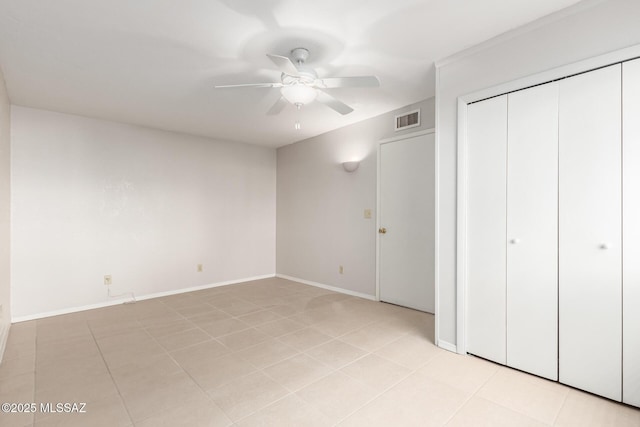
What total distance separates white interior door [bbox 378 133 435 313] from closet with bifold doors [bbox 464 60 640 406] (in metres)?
1.08

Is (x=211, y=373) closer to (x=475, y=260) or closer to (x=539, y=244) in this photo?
(x=475, y=260)

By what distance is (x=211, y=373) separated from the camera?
2.25 meters

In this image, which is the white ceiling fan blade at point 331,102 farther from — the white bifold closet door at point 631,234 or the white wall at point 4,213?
the white wall at point 4,213

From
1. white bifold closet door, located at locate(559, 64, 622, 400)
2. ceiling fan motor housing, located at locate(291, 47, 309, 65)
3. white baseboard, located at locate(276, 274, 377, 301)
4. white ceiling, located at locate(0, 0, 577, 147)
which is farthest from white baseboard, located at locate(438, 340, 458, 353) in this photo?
ceiling fan motor housing, located at locate(291, 47, 309, 65)

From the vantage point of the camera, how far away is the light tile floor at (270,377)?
176 cm

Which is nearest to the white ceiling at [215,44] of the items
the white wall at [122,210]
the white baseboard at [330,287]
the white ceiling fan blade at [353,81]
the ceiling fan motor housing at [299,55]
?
the ceiling fan motor housing at [299,55]

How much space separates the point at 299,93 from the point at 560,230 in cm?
209

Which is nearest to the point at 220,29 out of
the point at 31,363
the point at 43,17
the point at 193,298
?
the point at 43,17

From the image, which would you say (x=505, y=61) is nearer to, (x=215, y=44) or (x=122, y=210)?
(x=215, y=44)

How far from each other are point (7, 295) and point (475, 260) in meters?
4.68

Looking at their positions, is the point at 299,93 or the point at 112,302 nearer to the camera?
the point at 299,93

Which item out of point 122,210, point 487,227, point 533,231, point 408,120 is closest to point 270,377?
point 487,227

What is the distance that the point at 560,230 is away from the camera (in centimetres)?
207

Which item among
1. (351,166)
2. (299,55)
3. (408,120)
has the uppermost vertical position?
(299,55)
